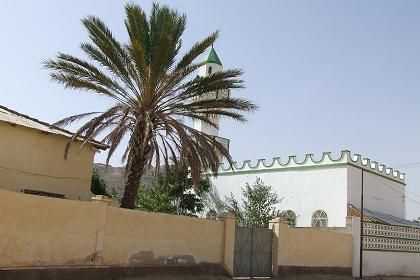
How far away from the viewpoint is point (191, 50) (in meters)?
14.6

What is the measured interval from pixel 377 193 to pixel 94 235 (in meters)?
18.7

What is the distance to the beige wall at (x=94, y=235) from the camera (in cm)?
1042

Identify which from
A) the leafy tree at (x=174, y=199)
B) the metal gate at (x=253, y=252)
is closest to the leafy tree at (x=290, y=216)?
the leafy tree at (x=174, y=199)

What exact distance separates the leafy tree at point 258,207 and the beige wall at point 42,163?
10161 millimetres

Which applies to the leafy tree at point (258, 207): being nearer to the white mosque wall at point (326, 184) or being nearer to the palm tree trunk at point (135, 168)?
the white mosque wall at point (326, 184)

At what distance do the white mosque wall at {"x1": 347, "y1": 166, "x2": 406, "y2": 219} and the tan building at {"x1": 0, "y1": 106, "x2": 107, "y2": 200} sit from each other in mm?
13287

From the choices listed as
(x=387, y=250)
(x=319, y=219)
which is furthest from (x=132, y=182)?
(x=319, y=219)

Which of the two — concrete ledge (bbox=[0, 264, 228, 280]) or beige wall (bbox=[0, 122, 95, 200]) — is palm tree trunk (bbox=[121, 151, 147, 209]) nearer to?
concrete ledge (bbox=[0, 264, 228, 280])

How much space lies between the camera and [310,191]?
25.2 metres

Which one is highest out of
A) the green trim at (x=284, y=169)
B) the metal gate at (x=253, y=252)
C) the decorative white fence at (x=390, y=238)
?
the green trim at (x=284, y=169)

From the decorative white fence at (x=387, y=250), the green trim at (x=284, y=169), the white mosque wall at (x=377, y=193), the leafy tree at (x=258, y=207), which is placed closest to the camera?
the decorative white fence at (x=387, y=250)

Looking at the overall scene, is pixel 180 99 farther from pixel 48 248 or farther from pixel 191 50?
pixel 48 248

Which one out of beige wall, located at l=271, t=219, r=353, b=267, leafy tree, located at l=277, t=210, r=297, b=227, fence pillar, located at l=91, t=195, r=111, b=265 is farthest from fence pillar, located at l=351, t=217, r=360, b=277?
fence pillar, located at l=91, t=195, r=111, b=265

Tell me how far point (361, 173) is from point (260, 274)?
35.9 feet
